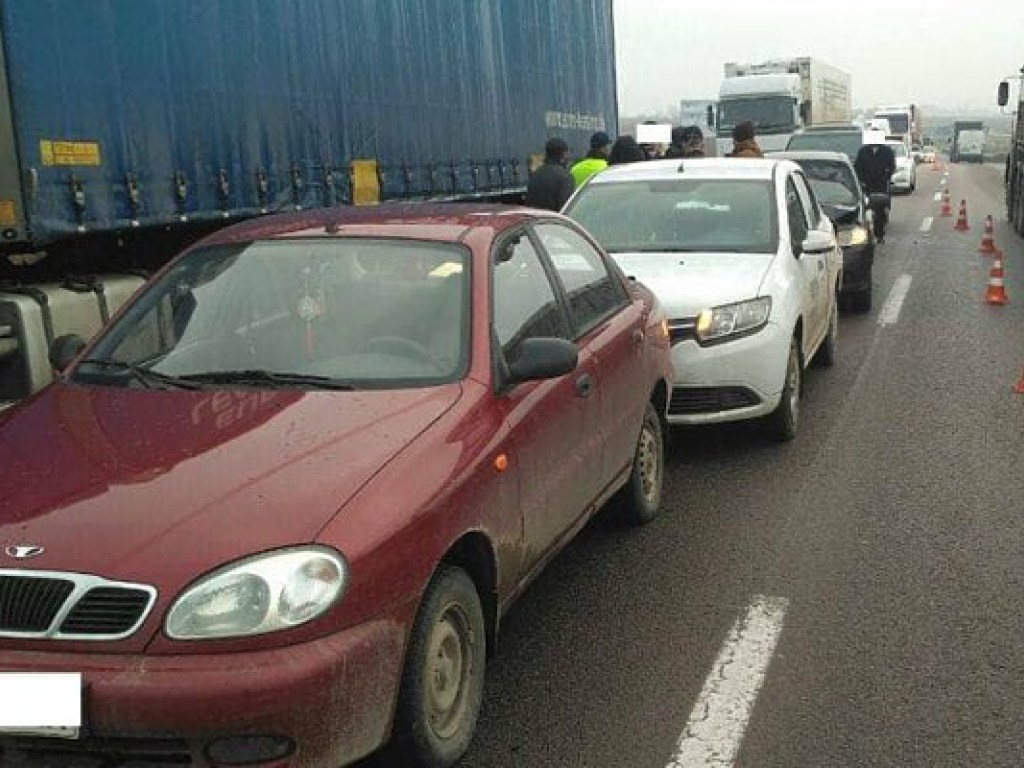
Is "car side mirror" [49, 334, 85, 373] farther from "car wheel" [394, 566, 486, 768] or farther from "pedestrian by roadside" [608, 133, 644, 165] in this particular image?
"pedestrian by roadside" [608, 133, 644, 165]

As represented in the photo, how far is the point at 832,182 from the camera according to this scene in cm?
1295

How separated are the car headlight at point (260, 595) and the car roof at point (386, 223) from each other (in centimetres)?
170

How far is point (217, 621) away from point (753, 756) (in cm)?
163

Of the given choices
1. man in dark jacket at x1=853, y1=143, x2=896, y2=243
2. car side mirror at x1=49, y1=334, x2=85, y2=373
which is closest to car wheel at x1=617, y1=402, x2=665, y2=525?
car side mirror at x1=49, y1=334, x2=85, y2=373

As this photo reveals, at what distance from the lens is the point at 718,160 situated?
827 cm

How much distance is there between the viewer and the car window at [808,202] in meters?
8.26

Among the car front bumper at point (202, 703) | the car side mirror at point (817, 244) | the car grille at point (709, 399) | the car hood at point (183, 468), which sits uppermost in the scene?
the car side mirror at point (817, 244)

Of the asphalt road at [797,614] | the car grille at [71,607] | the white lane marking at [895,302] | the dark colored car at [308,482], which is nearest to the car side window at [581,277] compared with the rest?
the dark colored car at [308,482]

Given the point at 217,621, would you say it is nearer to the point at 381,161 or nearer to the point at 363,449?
the point at 363,449

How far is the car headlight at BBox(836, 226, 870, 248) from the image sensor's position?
35.8 ft

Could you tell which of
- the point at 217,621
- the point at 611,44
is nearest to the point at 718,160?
the point at 217,621

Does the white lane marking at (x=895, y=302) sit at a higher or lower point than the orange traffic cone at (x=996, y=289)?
lower

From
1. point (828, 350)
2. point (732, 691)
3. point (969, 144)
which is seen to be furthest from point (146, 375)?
point (969, 144)

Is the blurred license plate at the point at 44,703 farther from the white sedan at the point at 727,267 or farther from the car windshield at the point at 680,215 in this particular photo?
the car windshield at the point at 680,215
